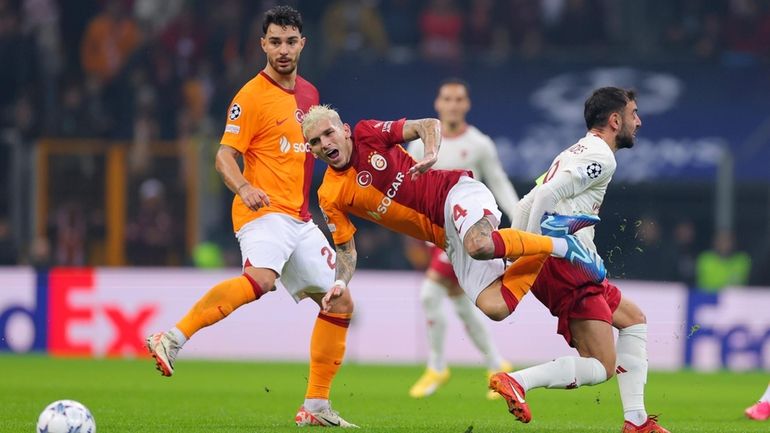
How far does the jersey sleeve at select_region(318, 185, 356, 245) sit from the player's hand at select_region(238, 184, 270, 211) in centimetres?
33

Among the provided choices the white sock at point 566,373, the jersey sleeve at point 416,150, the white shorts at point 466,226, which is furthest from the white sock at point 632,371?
the jersey sleeve at point 416,150

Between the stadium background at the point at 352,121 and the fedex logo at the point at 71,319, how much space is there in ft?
0.07

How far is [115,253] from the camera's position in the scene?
61.7ft

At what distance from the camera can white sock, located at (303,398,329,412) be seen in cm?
901

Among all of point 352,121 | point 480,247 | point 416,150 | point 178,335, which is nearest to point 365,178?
point 480,247

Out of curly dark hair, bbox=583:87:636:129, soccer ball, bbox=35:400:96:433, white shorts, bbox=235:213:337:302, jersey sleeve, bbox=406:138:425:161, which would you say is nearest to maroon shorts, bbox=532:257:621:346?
curly dark hair, bbox=583:87:636:129

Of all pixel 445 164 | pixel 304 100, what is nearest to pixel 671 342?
pixel 445 164

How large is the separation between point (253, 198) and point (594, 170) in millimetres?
1977

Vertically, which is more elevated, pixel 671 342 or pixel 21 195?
pixel 21 195

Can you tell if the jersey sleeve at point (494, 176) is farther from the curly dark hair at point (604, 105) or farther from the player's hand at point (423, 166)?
the player's hand at point (423, 166)

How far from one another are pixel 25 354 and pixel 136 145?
3.64 metres

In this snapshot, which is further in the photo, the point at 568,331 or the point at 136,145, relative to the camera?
the point at 136,145

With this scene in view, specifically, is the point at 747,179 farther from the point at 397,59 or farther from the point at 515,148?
the point at 397,59

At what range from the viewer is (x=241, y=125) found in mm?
9031
